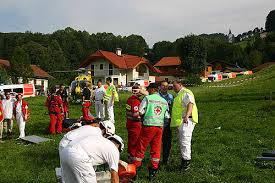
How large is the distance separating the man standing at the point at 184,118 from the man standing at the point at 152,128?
0.67 metres

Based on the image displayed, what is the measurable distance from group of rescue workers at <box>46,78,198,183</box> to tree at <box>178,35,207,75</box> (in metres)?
66.4

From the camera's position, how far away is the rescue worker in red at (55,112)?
18422 millimetres

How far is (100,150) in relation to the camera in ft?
17.5

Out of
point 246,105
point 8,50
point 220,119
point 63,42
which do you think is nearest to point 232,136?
point 220,119

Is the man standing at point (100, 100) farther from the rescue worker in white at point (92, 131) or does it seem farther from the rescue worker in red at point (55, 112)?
the rescue worker in white at point (92, 131)

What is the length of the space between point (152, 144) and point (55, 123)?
9.80 meters

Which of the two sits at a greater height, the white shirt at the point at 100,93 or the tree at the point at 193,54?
the tree at the point at 193,54

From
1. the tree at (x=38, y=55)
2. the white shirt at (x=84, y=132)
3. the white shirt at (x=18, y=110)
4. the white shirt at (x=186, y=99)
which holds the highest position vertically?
the tree at (x=38, y=55)

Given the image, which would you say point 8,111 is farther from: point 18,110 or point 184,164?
point 184,164

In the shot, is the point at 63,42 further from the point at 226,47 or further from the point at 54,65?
the point at 226,47

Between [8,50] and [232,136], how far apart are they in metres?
108

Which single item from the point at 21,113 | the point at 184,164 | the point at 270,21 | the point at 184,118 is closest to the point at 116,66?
the point at 21,113

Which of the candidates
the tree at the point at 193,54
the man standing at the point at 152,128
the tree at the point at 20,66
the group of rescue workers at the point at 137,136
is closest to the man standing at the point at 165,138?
the group of rescue workers at the point at 137,136

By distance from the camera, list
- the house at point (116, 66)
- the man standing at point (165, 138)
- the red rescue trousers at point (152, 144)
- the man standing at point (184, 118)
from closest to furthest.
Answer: the red rescue trousers at point (152, 144) < the man standing at point (184, 118) < the man standing at point (165, 138) < the house at point (116, 66)
